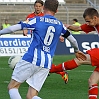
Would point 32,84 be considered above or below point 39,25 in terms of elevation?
below

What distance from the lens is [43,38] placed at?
24.0ft

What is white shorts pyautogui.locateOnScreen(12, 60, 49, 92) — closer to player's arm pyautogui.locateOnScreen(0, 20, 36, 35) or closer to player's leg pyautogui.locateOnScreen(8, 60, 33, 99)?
player's leg pyautogui.locateOnScreen(8, 60, 33, 99)

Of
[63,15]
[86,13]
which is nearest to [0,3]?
[63,15]

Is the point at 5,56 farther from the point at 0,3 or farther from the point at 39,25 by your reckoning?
the point at 39,25

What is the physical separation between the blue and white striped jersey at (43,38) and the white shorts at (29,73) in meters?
0.08

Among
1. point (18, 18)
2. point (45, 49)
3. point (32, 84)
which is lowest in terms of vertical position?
point (18, 18)

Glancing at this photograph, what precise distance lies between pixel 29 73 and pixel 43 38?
0.57 metres

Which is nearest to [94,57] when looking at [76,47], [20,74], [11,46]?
[76,47]

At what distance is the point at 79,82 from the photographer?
12.6m

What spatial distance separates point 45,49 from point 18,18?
24.2 m

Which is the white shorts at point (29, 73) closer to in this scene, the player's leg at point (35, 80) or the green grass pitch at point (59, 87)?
the player's leg at point (35, 80)

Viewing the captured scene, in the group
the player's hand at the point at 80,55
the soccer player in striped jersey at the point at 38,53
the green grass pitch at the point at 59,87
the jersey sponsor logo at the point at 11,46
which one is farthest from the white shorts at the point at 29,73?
the jersey sponsor logo at the point at 11,46

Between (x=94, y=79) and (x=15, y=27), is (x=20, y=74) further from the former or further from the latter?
(x=94, y=79)

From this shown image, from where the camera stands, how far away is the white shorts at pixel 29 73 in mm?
7324
